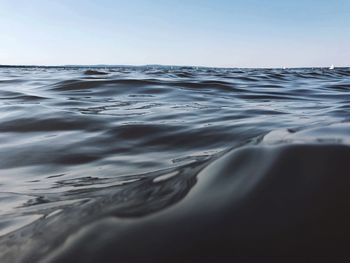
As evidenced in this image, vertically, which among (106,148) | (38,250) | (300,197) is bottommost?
(106,148)

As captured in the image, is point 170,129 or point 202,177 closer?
point 202,177

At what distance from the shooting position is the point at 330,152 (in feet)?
4.64

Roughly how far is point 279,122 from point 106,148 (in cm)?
161

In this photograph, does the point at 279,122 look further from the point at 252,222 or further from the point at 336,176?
the point at 252,222

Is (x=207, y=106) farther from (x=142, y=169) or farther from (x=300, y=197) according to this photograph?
(x=300, y=197)

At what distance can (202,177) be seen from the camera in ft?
4.56

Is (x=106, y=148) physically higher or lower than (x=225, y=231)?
lower

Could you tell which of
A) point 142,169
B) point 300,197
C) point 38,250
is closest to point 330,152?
point 300,197

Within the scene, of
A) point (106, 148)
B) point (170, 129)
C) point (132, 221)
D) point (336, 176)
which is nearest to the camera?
point (132, 221)

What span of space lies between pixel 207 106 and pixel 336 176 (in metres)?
4.20

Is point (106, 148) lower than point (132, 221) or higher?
lower

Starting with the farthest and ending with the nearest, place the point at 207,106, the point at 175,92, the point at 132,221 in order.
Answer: the point at 175,92, the point at 207,106, the point at 132,221

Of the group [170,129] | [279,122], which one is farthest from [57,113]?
[279,122]

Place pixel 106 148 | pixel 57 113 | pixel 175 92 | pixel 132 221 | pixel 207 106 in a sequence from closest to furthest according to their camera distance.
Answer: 1. pixel 132 221
2. pixel 106 148
3. pixel 57 113
4. pixel 207 106
5. pixel 175 92
